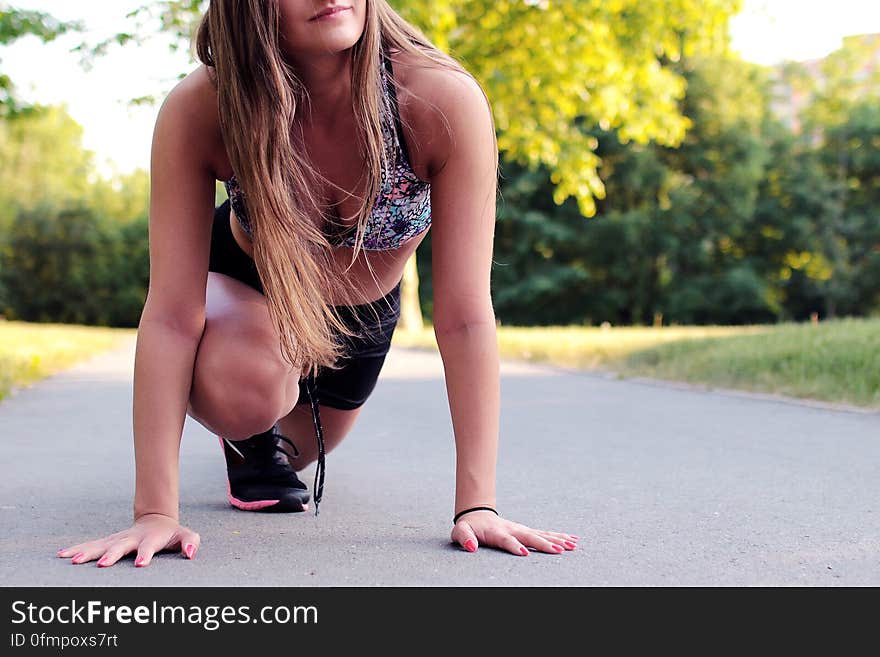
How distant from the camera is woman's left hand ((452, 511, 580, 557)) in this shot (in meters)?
2.34

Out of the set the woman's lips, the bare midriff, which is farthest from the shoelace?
the woman's lips

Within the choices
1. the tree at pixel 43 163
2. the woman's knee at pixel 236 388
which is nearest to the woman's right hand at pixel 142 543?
the woman's knee at pixel 236 388

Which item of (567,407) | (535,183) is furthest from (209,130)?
(535,183)

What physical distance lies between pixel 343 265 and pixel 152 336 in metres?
0.59

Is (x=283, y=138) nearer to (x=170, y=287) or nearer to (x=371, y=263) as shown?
(x=170, y=287)

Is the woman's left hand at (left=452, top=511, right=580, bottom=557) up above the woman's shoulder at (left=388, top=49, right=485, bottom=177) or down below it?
below

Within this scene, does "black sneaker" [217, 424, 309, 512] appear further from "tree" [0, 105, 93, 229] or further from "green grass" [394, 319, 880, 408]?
"tree" [0, 105, 93, 229]

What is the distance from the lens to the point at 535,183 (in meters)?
31.3

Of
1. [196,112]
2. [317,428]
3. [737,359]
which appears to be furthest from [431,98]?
[737,359]

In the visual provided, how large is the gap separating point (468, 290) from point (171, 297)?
27.8 inches

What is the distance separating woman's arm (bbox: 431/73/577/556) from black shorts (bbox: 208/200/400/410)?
56cm

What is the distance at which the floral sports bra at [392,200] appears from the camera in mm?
2424

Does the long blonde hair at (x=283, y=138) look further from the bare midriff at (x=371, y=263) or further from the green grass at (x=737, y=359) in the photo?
the green grass at (x=737, y=359)

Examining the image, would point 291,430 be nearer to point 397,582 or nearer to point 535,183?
point 397,582
